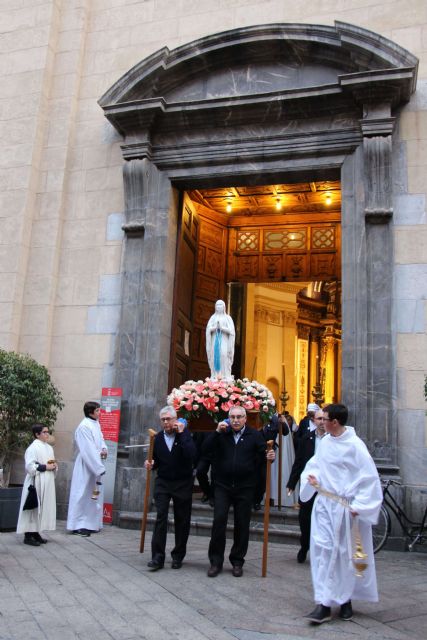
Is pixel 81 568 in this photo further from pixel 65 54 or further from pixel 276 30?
pixel 65 54

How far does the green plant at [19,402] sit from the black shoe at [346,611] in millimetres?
6056

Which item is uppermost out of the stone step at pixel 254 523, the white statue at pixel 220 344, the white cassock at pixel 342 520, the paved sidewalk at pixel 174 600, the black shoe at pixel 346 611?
the white statue at pixel 220 344

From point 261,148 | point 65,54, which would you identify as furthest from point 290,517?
point 65,54

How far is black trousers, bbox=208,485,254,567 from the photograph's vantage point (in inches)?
260

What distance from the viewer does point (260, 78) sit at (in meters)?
10.9

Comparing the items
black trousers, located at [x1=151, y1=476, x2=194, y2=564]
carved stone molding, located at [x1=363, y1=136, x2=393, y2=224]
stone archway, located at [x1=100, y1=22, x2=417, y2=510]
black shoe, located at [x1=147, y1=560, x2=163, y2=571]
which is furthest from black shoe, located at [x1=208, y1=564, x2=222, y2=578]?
carved stone molding, located at [x1=363, y1=136, x2=393, y2=224]

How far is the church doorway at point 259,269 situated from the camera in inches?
489

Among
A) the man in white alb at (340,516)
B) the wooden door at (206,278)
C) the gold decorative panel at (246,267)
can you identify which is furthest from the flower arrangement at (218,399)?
the gold decorative panel at (246,267)

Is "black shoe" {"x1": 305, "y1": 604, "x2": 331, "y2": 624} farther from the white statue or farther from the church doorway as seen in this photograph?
the church doorway

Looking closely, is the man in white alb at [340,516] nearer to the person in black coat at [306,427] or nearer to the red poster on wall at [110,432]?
the person in black coat at [306,427]

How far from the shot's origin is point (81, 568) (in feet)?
21.9

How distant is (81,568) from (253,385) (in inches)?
149

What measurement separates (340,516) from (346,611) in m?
0.73

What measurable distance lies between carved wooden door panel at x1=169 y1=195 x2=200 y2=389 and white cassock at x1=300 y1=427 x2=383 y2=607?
235 inches
